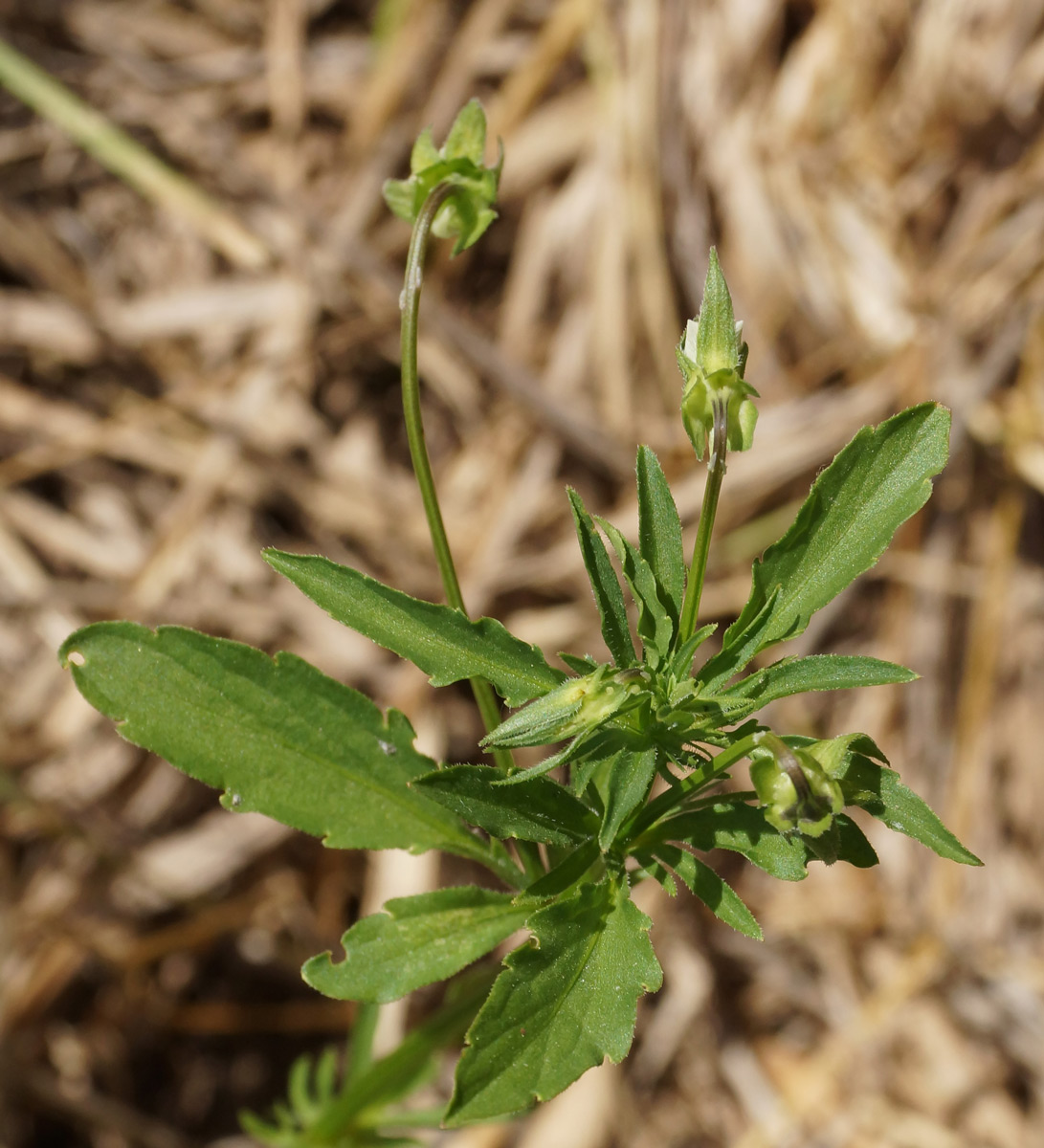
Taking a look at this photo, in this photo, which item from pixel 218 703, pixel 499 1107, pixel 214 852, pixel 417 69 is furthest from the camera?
pixel 417 69

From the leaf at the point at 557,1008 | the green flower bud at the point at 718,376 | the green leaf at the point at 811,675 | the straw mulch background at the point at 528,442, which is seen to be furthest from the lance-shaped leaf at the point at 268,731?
the straw mulch background at the point at 528,442

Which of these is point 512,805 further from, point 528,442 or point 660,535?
point 528,442

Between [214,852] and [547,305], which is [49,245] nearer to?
[547,305]

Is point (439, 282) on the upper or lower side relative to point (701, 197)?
lower

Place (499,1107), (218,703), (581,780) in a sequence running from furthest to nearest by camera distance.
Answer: (218,703), (581,780), (499,1107)

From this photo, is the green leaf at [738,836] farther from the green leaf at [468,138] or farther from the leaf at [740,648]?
the green leaf at [468,138]

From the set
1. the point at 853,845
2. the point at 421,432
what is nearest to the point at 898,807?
the point at 853,845

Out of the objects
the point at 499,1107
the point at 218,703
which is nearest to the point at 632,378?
the point at 218,703
